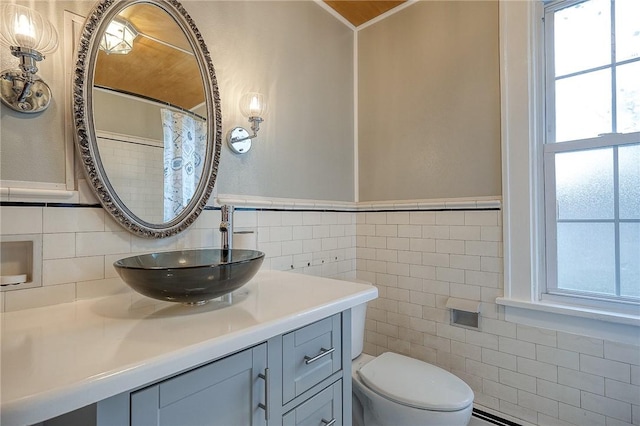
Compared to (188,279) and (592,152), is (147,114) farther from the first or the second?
(592,152)

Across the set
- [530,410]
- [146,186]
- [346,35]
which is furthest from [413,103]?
[530,410]

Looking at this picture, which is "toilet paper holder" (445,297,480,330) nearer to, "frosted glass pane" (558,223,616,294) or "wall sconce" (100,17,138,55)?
"frosted glass pane" (558,223,616,294)

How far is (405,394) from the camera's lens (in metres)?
1.32

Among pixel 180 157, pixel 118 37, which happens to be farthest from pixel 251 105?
pixel 118 37

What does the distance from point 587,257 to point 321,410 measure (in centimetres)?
139

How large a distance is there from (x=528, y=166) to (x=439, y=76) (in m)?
0.72

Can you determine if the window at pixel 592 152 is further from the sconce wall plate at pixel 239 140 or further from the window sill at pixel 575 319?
the sconce wall plate at pixel 239 140

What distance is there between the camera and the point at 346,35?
2201 millimetres

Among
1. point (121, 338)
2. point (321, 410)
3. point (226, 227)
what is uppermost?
point (226, 227)

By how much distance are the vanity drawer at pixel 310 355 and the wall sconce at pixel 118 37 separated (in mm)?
1092

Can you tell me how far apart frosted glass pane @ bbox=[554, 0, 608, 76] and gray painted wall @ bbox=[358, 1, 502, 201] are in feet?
0.93

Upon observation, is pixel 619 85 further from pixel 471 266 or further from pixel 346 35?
pixel 346 35

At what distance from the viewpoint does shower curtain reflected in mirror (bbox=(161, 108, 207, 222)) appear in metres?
1.23

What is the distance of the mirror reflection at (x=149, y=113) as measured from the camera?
3.52ft
